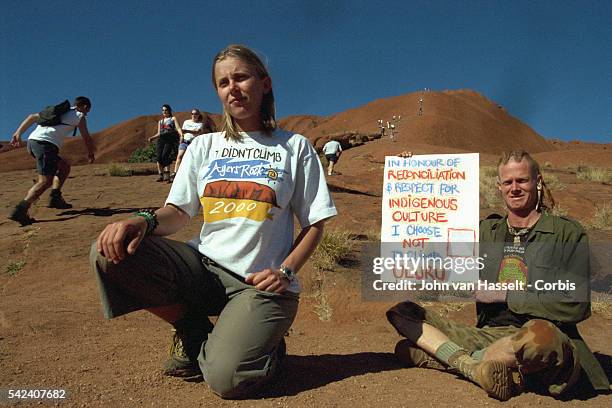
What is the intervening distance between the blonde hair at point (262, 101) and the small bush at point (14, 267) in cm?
329

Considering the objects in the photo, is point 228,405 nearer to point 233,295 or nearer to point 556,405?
point 233,295

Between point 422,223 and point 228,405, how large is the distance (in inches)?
108

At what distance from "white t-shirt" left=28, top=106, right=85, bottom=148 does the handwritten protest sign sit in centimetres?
446

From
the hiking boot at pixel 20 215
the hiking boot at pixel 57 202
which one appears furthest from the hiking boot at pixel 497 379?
the hiking boot at pixel 57 202

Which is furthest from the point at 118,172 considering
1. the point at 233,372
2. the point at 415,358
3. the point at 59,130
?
the point at 233,372

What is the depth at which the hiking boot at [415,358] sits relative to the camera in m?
2.98

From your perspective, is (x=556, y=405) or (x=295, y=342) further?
(x=295, y=342)

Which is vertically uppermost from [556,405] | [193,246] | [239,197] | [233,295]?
[239,197]

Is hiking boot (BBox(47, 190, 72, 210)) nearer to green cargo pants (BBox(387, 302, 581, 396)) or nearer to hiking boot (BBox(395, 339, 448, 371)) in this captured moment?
hiking boot (BBox(395, 339, 448, 371))

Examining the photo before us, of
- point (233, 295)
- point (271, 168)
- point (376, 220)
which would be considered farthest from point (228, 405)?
point (376, 220)

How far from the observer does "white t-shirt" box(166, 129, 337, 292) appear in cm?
261

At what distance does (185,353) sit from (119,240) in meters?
0.74

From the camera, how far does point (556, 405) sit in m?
2.48

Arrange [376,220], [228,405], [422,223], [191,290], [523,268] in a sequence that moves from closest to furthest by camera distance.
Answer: [228,405], [191,290], [523,268], [422,223], [376,220]
